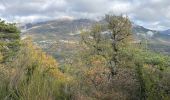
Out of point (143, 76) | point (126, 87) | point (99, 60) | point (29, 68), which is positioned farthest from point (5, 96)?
point (99, 60)

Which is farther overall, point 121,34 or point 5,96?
point 121,34

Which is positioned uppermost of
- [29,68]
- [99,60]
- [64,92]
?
[29,68]

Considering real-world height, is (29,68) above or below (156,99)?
above

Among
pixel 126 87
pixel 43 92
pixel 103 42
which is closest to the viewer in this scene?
pixel 43 92

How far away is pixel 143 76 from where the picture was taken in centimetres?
1548

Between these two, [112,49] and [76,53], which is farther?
[76,53]

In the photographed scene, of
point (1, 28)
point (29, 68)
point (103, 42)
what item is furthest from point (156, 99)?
point (1, 28)

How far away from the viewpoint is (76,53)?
54781 millimetres

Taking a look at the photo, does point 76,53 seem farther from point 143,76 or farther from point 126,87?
point 143,76

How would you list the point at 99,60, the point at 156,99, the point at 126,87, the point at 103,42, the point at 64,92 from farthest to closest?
the point at 103,42 → the point at 99,60 → the point at 126,87 → the point at 156,99 → the point at 64,92

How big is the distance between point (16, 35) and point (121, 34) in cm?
1521

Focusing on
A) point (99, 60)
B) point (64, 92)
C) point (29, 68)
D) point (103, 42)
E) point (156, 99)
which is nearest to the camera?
point (29, 68)

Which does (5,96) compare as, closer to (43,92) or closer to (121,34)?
(43,92)

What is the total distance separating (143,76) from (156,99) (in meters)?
1.73
